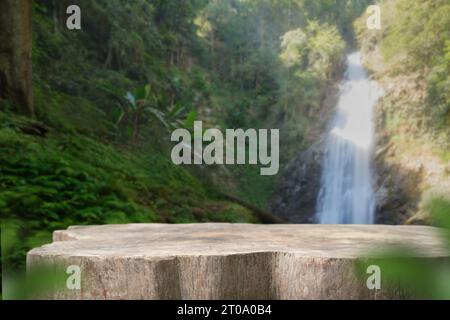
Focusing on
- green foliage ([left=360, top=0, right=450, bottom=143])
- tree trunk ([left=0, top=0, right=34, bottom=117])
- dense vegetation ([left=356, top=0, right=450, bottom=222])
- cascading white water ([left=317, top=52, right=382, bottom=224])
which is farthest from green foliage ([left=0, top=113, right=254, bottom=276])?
green foliage ([left=360, top=0, right=450, bottom=143])

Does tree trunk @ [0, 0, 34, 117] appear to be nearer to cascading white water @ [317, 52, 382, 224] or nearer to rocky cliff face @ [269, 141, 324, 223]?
rocky cliff face @ [269, 141, 324, 223]

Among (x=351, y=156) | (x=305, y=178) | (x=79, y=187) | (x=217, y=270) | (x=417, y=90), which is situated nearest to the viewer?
(x=217, y=270)

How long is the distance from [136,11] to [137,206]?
91.8 inches

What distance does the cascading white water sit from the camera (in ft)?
20.3

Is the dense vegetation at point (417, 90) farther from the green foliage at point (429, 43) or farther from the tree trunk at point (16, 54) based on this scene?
the tree trunk at point (16, 54)

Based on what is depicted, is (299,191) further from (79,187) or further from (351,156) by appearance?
(79,187)

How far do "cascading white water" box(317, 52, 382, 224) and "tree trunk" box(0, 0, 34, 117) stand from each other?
321 centimetres

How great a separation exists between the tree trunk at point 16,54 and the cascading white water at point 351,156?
321 cm

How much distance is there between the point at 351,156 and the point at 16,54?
3.67m

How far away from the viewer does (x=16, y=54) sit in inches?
208

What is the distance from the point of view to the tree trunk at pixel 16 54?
520 centimetres

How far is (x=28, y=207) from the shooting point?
451 cm

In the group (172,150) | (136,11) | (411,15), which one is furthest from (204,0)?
(411,15)

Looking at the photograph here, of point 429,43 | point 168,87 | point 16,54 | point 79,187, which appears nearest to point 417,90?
point 429,43
